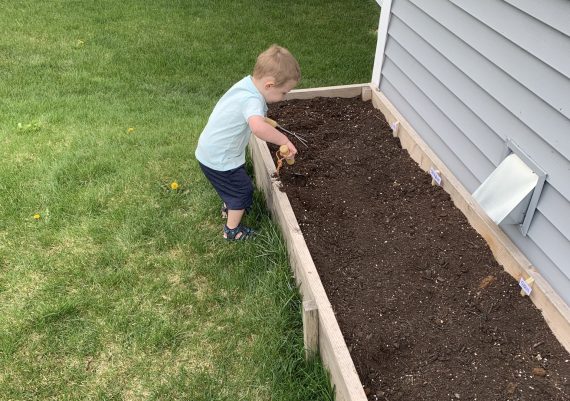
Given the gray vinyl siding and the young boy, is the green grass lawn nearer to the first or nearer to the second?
the young boy

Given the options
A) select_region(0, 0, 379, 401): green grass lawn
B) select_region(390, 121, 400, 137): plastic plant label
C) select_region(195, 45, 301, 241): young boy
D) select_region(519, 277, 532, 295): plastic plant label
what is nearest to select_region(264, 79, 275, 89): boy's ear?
select_region(195, 45, 301, 241): young boy

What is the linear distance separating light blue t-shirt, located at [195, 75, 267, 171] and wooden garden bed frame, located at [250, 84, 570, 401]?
0.32 metres

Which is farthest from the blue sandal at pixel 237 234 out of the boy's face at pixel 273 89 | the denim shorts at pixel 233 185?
the boy's face at pixel 273 89

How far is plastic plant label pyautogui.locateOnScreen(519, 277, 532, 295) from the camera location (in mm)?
2389

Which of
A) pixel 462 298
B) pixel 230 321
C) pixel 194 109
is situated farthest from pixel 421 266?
pixel 194 109

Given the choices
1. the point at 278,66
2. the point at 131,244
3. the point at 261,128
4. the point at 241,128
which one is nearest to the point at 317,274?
the point at 261,128

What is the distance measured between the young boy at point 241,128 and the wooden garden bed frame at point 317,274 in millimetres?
235

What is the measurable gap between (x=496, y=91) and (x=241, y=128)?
4.43ft

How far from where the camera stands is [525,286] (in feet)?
7.90

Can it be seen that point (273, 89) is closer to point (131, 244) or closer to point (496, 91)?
point (496, 91)

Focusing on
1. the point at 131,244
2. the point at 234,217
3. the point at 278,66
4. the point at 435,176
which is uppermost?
the point at 278,66

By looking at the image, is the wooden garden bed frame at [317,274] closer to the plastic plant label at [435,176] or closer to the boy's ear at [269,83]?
the plastic plant label at [435,176]

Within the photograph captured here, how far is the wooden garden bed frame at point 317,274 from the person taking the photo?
2.11 m

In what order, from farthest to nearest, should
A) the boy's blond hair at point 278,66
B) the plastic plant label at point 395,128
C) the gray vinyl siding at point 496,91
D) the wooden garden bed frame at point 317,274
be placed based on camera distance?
the plastic plant label at point 395,128 < the boy's blond hair at point 278,66 < the gray vinyl siding at point 496,91 < the wooden garden bed frame at point 317,274
